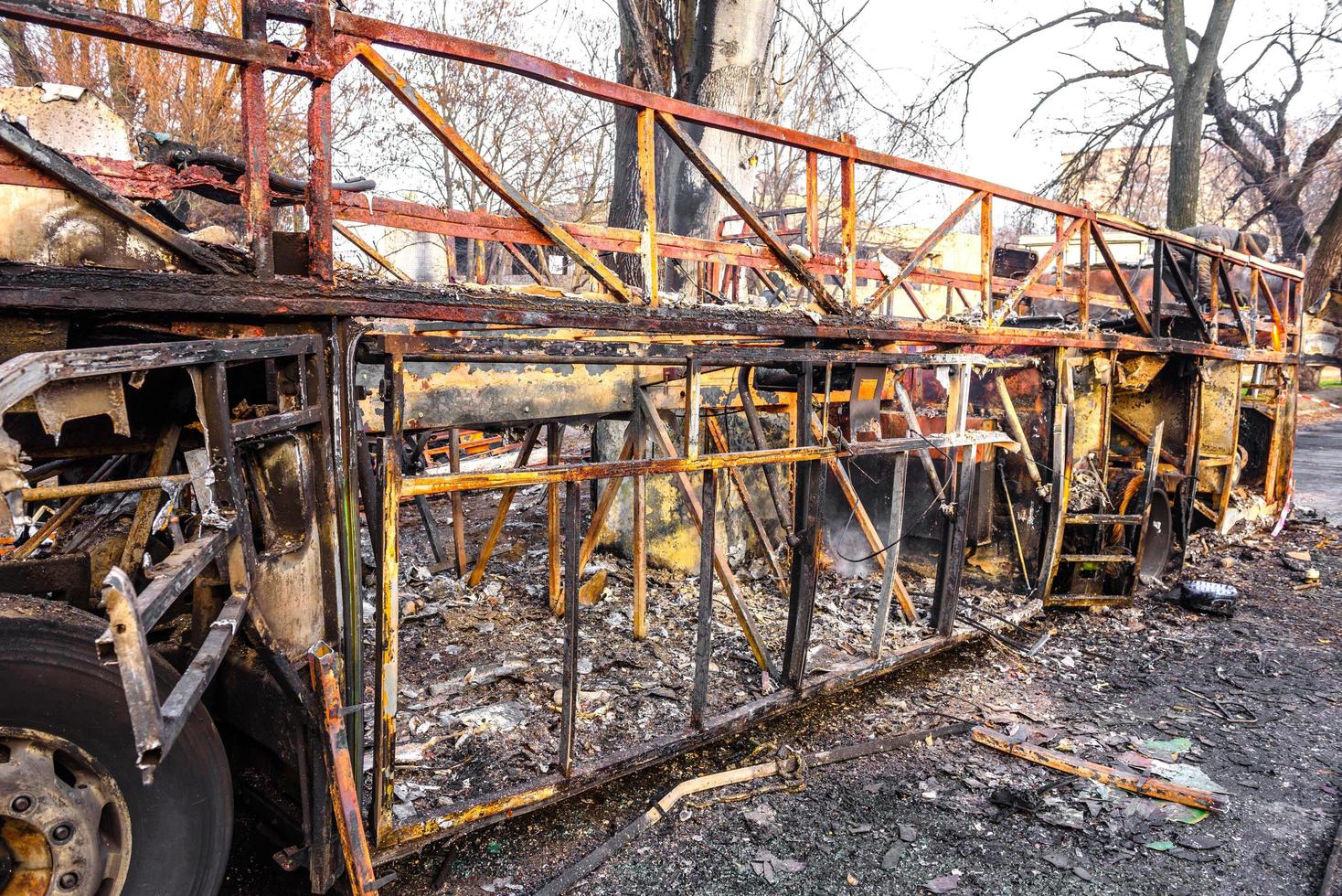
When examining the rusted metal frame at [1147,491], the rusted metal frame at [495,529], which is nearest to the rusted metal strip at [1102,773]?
the rusted metal frame at [1147,491]

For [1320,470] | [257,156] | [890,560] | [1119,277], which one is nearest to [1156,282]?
[1119,277]

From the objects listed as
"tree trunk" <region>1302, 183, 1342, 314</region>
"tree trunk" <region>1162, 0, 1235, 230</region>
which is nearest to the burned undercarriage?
"tree trunk" <region>1162, 0, 1235, 230</region>

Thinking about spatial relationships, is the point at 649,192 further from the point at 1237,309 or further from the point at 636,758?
the point at 1237,309

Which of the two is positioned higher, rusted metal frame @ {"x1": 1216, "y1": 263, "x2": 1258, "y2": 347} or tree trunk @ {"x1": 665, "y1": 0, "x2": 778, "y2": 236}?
tree trunk @ {"x1": 665, "y1": 0, "x2": 778, "y2": 236}

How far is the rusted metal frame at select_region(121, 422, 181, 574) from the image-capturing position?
2.81 m

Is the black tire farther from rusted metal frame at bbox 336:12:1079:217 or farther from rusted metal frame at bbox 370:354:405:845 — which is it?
rusted metal frame at bbox 336:12:1079:217

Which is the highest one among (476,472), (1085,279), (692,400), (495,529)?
(1085,279)

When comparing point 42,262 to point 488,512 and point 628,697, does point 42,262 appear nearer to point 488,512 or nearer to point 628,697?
point 628,697

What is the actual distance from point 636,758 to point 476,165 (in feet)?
9.59

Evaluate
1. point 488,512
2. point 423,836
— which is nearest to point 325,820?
point 423,836

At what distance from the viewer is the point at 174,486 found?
2188 millimetres

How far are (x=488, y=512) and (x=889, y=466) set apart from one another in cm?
488

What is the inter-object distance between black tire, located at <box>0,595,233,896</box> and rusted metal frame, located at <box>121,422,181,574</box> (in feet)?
2.35

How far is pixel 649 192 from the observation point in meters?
3.54
